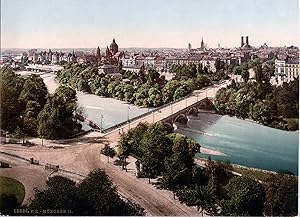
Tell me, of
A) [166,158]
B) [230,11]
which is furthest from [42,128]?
[230,11]

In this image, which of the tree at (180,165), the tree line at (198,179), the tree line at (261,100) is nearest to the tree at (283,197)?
the tree line at (198,179)

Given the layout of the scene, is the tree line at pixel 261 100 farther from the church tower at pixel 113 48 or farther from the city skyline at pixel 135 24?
the church tower at pixel 113 48

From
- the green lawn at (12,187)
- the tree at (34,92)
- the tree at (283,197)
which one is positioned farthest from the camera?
the tree at (34,92)

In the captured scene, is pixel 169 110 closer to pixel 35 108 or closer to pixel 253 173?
pixel 253 173

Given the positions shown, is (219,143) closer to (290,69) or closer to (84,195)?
(290,69)

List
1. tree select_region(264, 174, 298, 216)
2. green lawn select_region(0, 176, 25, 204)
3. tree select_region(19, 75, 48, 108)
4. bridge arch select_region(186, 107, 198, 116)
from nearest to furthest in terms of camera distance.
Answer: tree select_region(264, 174, 298, 216), green lawn select_region(0, 176, 25, 204), bridge arch select_region(186, 107, 198, 116), tree select_region(19, 75, 48, 108)

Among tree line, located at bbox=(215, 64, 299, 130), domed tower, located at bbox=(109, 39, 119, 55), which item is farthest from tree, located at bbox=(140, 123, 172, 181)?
domed tower, located at bbox=(109, 39, 119, 55)

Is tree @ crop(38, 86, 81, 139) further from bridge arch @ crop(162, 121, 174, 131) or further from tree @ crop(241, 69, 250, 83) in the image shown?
tree @ crop(241, 69, 250, 83)
